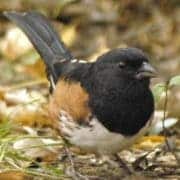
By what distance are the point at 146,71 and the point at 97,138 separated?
344mm

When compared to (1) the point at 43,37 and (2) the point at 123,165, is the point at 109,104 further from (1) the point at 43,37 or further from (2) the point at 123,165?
(1) the point at 43,37

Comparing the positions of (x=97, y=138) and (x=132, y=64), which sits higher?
(x=132, y=64)

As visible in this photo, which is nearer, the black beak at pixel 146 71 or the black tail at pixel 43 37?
the black beak at pixel 146 71

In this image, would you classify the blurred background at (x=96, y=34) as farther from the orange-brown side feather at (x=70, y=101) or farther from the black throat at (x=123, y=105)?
the black throat at (x=123, y=105)

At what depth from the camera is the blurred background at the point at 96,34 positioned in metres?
5.64

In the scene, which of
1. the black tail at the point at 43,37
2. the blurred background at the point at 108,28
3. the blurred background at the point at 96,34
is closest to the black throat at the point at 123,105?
the black tail at the point at 43,37

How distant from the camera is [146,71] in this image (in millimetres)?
3424

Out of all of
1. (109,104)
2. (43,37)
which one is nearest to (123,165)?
(109,104)

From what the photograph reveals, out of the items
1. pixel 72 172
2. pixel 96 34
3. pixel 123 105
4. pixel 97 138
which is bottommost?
pixel 72 172

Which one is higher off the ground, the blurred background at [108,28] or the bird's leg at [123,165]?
the blurred background at [108,28]

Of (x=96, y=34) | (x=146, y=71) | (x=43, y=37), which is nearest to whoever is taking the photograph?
(x=146, y=71)

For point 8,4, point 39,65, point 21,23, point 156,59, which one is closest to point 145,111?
point 21,23

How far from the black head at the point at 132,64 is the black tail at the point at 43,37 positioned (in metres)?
0.73

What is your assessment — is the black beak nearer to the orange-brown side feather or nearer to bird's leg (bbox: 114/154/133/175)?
the orange-brown side feather
